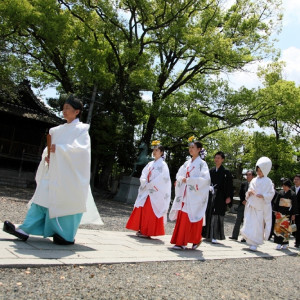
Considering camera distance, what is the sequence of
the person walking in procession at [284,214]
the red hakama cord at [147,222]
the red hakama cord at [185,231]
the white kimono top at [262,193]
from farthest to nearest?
the person walking in procession at [284,214] < the white kimono top at [262,193] < the red hakama cord at [147,222] < the red hakama cord at [185,231]

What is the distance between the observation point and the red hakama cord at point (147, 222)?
6402mm

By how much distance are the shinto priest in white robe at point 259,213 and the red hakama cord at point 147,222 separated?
1.95m

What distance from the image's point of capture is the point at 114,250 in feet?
15.7

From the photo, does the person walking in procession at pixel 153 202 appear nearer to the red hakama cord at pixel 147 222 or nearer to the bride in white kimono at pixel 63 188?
the red hakama cord at pixel 147 222

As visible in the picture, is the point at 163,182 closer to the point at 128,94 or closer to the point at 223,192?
the point at 223,192

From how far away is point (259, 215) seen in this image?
721 centimetres

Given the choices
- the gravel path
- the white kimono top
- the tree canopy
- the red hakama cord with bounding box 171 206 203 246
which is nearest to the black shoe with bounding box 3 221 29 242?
the gravel path

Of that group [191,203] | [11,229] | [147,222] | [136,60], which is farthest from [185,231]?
[136,60]

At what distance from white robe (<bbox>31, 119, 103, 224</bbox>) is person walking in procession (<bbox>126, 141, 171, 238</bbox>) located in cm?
210

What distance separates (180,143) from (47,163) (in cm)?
1687

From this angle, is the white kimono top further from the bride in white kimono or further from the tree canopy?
the tree canopy

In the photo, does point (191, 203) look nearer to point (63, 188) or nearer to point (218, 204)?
point (218, 204)

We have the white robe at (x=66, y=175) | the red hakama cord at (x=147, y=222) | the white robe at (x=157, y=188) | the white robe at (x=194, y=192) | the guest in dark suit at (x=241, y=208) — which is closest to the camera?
the white robe at (x=66, y=175)

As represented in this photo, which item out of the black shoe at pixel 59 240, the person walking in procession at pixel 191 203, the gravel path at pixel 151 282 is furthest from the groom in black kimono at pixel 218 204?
the black shoe at pixel 59 240
